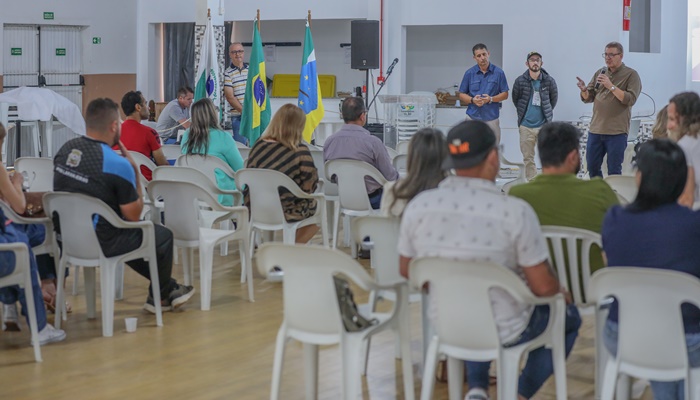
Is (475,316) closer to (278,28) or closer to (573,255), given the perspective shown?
(573,255)

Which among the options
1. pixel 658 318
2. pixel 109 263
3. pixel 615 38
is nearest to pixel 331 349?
pixel 109 263

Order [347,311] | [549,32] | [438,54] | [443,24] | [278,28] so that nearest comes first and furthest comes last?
[347,311]
[549,32]
[443,24]
[438,54]
[278,28]

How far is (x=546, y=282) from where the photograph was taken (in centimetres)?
370

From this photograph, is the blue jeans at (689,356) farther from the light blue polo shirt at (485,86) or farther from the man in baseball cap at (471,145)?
the light blue polo shirt at (485,86)

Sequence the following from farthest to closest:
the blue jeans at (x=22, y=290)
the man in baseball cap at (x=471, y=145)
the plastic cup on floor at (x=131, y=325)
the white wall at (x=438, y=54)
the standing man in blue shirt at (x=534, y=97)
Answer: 1. the white wall at (x=438, y=54)
2. the standing man in blue shirt at (x=534, y=97)
3. the plastic cup on floor at (x=131, y=325)
4. the blue jeans at (x=22, y=290)
5. the man in baseball cap at (x=471, y=145)

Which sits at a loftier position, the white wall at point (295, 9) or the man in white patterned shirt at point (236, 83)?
the white wall at point (295, 9)

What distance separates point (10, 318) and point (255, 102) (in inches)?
221

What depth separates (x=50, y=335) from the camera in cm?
572

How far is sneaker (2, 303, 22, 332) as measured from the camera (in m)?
5.88

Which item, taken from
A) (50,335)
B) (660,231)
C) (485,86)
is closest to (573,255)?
(660,231)

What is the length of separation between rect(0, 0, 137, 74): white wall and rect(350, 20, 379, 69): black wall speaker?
17.2 feet

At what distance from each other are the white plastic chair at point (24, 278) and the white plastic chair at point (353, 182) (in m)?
2.84

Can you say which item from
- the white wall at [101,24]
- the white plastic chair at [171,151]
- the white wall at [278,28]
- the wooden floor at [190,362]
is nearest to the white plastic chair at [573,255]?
the wooden floor at [190,362]

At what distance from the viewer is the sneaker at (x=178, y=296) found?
6.43 metres
